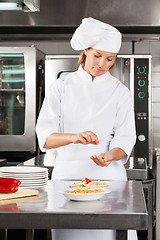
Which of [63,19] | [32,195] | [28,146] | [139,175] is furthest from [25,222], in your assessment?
[63,19]

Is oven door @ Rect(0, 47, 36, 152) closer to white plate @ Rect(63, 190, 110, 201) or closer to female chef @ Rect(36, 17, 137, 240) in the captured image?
female chef @ Rect(36, 17, 137, 240)

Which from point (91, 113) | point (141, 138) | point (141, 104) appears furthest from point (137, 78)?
point (91, 113)

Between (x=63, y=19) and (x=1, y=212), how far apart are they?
306 centimetres

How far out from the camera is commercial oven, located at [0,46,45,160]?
426 cm

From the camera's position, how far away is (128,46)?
479 cm

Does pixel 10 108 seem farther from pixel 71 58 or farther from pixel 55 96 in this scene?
pixel 55 96

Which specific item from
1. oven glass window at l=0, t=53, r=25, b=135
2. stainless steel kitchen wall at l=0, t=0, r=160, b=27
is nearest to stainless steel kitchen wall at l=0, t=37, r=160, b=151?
stainless steel kitchen wall at l=0, t=0, r=160, b=27

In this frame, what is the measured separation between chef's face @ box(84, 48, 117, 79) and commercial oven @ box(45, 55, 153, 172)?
1.89 meters

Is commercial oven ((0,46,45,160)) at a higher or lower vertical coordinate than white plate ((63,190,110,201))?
higher

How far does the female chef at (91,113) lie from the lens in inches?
92.5

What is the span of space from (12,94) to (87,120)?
81.6 inches

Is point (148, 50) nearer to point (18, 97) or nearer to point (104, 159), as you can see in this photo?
point (18, 97)

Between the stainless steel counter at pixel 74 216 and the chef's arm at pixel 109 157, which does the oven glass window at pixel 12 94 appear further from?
the stainless steel counter at pixel 74 216

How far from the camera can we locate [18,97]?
4336mm
